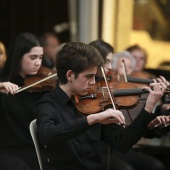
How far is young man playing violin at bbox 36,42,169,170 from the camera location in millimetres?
2564

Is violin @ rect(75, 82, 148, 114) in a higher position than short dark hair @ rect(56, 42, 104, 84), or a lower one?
lower

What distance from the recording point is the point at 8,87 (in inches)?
118

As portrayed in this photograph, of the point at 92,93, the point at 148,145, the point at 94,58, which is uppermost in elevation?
the point at 94,58

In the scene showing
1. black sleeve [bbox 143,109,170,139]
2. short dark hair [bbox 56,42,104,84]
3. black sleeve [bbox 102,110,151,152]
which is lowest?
black sleeve [bbox 143,109,170,139]

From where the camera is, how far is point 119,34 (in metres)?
5.54

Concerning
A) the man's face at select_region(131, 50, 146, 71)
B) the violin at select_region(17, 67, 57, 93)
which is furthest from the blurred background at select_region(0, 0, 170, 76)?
the violin at select_region(17, 67, 57, 93)

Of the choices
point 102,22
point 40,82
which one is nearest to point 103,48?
point 40,82

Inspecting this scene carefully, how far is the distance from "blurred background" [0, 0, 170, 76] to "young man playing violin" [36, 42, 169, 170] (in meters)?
1.84

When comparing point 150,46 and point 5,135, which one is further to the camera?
point 150,46

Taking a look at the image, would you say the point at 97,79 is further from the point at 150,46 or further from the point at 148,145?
the point at 150,46

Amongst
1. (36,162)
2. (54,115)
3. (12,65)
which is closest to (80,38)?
(12,65)

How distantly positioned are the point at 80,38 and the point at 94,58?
276 cm

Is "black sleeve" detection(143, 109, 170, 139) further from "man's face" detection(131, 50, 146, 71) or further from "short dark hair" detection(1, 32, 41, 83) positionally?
"man's face" detection(131, 50, 146, 71)

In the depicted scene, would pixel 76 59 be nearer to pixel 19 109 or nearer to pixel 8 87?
pixel 8 87
